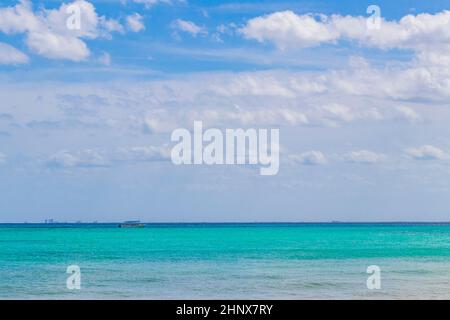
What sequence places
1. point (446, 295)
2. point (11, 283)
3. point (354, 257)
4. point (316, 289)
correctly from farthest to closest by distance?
1. point (354, 257)
2. point (11, 283)
3. point (316, 289)
4. point (446, 295)

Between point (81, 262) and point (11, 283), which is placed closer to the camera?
point (11, 283)

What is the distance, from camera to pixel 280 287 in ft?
123

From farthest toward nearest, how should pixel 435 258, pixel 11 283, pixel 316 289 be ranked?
pixel 435 258
pixel 11 283
pixel 316 289

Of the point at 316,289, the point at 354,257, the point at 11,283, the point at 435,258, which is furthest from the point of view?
the point at 354,257

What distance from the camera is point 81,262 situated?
57.2 meters

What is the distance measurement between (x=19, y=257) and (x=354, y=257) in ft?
87.8

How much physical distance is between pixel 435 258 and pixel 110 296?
30.6 metres
